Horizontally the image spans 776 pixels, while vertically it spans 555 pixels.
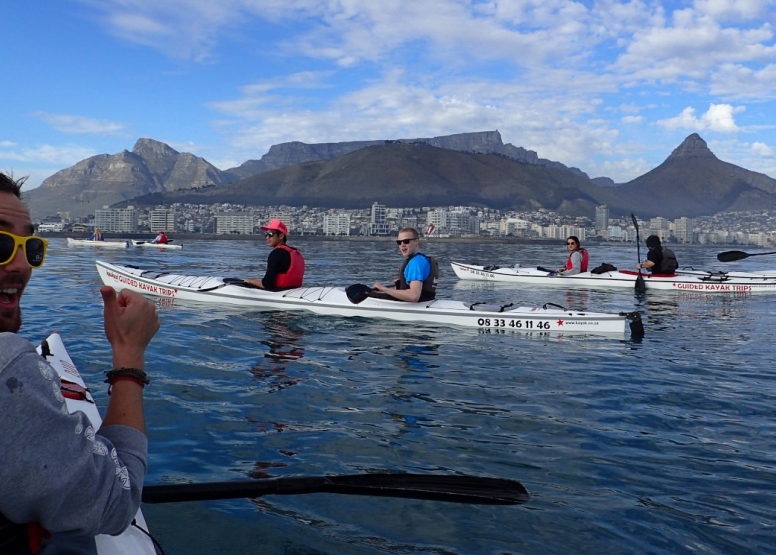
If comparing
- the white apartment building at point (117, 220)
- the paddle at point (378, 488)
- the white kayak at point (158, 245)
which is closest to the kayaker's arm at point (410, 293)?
the paddle at point (378, 488)

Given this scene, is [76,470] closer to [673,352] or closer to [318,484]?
[318,484]

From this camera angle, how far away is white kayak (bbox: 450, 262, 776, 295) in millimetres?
20859

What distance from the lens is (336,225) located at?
178 metres

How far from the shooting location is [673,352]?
10352mm

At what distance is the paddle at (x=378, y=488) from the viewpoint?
311 centimetres

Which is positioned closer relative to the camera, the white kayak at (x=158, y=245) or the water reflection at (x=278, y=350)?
the water reflection at (x=278, y=350)

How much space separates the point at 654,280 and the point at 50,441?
2173 centimetres

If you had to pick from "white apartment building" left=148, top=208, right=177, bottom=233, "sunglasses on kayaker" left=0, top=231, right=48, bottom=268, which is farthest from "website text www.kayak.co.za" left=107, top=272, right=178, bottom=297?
"white apartment building" left=148, top=208, right=177, bottom=233

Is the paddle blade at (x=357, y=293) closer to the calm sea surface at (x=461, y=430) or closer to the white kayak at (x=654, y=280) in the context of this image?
the calm sea surface at (x=461, y=430)

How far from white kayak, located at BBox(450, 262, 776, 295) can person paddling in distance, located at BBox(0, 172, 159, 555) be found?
21.2 m

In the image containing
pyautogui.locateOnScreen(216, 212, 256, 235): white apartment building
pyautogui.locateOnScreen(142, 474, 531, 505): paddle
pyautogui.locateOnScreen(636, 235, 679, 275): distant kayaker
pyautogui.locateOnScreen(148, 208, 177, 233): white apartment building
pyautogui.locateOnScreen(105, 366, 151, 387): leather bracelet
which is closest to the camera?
pyautogui.locateOnScreen(105, 366, 151, 387): leather bracelet

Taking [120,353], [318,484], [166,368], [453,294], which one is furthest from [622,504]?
[453,294]

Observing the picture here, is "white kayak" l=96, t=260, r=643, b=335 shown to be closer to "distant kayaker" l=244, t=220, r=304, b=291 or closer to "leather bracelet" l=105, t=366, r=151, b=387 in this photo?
"distant kayaker" l=244, t=220, r=304, b=291

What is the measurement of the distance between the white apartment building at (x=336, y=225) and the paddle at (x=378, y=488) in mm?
171744
